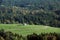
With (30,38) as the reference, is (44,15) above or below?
below

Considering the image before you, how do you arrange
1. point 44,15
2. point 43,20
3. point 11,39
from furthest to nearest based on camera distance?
point 44,15
point 43,20
point 11,39

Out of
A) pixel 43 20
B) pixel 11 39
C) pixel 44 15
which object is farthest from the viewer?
pixel 44 15

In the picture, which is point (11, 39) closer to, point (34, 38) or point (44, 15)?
point (34, 38)

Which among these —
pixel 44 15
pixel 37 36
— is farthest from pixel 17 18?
pixel 37 36

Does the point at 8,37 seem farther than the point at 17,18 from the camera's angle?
No

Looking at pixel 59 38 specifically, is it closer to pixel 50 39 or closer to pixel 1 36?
pixel 50 39

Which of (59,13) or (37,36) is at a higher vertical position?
(37,36)

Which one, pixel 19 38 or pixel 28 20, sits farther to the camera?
pixel 28 20

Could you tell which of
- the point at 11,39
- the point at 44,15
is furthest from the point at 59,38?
the point at 44,15

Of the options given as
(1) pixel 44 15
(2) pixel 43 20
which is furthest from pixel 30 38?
(1) pixel 44 15
